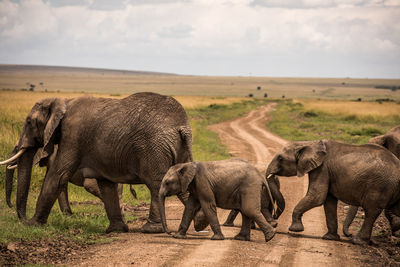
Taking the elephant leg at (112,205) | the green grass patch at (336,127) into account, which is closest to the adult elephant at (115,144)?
the elephant leg at (112,205)

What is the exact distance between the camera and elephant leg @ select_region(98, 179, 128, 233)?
9695 millimetres

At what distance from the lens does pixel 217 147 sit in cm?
2317

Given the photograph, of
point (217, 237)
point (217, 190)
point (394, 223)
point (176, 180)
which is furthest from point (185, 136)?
point (394, 223)

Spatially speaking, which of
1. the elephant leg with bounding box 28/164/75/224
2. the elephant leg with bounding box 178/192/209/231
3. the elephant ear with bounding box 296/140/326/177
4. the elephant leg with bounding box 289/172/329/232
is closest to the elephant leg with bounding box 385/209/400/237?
the elephant leg with bounding box 289/172/329/232

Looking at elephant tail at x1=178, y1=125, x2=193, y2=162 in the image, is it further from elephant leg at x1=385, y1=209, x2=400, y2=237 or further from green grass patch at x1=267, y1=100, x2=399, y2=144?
green grass patch at x1=267, y1=100, x2=399, y2=144

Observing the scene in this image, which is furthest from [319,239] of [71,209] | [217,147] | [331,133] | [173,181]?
[331,133]

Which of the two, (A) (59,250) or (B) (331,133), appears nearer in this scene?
(A) (59,250)

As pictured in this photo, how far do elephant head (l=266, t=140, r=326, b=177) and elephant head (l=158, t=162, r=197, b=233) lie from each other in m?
1.96

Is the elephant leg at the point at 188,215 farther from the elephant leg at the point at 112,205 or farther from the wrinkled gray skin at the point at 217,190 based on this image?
the elephant leg at the point at 112,205

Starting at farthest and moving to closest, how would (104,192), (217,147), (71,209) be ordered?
(217,147) → (71,209) → (104,192)

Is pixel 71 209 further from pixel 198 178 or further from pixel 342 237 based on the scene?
pixel 342 237

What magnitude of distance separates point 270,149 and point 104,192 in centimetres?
1418

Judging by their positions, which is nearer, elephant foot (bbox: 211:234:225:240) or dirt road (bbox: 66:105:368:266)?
dirt road (bbox: 66:105:368:266)

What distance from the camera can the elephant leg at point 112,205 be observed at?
970 cm
